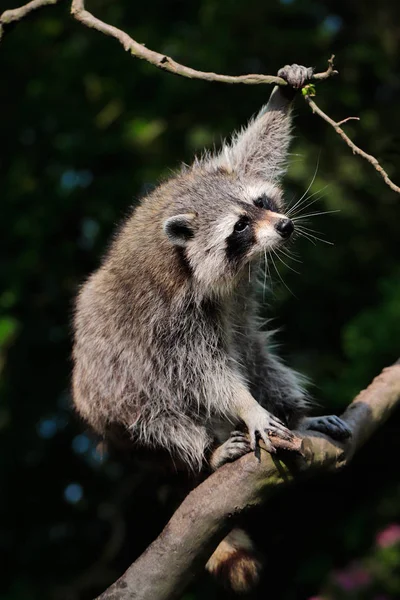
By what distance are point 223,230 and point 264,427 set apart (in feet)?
2.88

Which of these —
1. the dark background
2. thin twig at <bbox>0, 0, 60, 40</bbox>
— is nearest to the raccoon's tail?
the dark background

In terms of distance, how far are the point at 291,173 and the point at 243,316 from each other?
94.9 inches

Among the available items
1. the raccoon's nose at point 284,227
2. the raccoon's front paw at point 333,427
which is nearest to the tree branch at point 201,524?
the raccoon's front paw at point 333,427

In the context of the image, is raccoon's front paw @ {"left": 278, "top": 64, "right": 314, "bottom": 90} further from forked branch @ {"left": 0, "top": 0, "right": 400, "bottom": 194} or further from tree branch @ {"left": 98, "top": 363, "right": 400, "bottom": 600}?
tree branch @ {"left": 98, "top": 363, "right": 400, "bottom": 600}

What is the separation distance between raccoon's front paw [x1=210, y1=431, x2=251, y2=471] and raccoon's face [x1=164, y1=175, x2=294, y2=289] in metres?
0.62

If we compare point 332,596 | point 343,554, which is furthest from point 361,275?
point 332,596

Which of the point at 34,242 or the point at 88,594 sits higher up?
the point at 34,242

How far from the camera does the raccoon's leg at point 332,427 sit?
11.0ft

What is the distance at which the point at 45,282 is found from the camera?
235 inches

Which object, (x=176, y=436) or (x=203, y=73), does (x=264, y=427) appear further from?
(x=203, y=73)

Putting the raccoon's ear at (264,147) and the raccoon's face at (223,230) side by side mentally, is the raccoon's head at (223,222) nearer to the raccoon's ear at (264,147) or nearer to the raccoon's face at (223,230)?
the raccoon's face at (223,230)

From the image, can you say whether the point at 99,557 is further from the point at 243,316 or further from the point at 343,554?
the point at 243,316

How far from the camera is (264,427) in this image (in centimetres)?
305

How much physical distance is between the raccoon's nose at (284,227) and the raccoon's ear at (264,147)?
55cm
